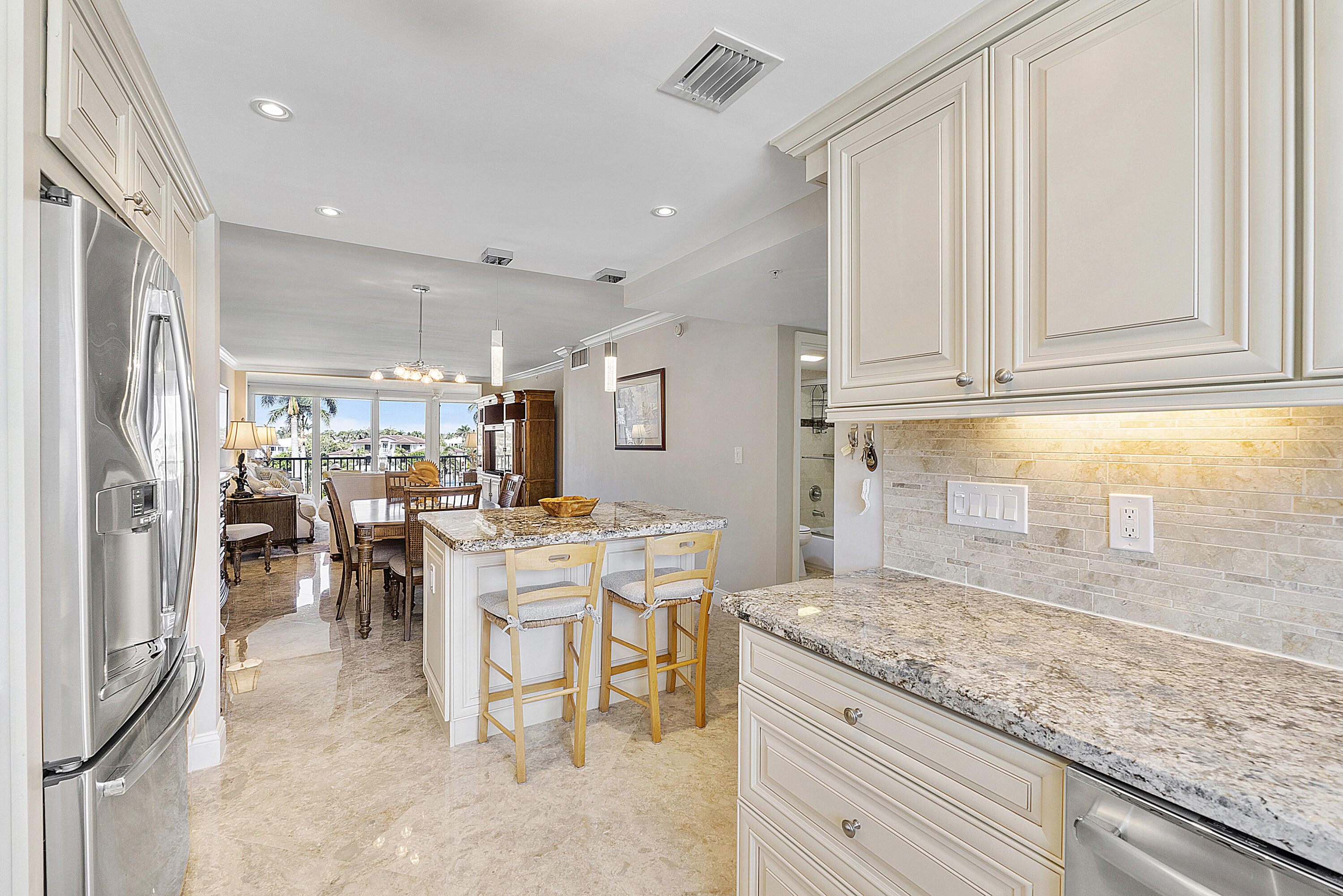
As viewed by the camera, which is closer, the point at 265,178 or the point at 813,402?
the point at 265,178

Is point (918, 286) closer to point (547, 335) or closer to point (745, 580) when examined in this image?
point (745, 580)

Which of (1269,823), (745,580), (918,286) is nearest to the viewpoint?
(1269,823)

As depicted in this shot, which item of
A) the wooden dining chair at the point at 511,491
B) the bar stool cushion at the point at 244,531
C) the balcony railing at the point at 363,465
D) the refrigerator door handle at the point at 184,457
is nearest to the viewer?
the refrigerator door handle at the point at 184,457

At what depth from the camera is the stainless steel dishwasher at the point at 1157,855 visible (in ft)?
2.22

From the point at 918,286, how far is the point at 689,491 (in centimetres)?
376

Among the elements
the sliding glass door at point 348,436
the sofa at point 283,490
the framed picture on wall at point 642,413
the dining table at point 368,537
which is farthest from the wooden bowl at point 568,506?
the sliding glass door at point 348,436

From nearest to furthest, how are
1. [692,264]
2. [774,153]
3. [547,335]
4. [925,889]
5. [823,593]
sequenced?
1. [925,889]
2. [823,593]
3. [774,153]
4. [692,264]
5. [547,335]

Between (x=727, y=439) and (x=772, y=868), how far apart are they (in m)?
3.43

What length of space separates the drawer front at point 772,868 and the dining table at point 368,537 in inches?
116

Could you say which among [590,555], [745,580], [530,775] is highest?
[590,555]

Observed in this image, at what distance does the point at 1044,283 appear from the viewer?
1.21 m

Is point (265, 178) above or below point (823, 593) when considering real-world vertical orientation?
above

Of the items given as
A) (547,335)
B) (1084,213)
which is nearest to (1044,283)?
(1084,213)

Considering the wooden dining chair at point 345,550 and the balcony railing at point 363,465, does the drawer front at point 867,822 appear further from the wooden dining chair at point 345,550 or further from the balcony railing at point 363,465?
the balcony railing at point 363,465
